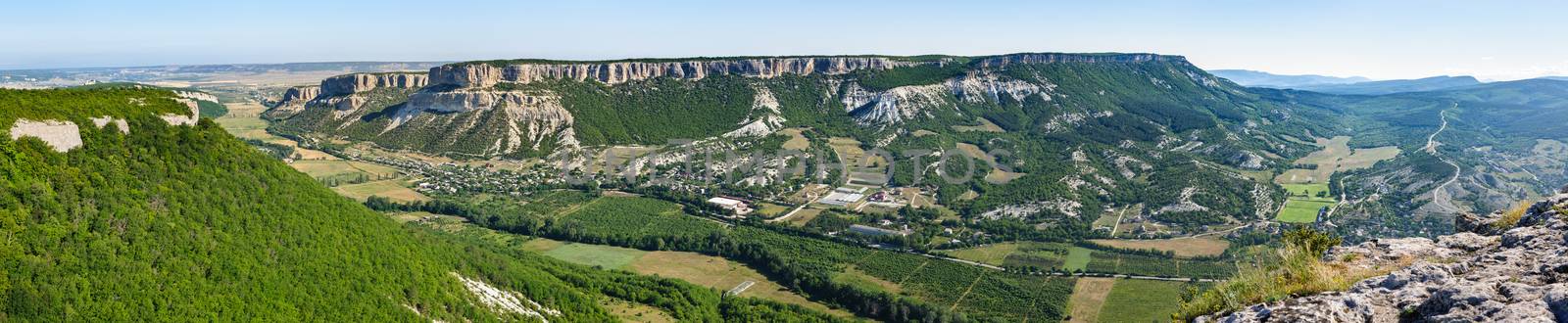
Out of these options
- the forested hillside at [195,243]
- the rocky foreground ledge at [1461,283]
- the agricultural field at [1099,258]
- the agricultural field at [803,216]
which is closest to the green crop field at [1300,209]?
the agricultural field at [1099,258]

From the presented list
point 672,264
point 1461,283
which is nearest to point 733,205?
point 672,264

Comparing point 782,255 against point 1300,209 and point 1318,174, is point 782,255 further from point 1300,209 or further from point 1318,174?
point 1318,174

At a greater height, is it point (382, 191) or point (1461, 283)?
point (1461, 283)

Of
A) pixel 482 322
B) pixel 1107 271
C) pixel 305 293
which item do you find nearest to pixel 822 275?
pixel 1107 271

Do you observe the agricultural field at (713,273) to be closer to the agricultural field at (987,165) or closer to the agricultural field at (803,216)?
the agricultural field at (803,216)

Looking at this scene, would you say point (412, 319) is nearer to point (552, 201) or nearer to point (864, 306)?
point (864, 306)

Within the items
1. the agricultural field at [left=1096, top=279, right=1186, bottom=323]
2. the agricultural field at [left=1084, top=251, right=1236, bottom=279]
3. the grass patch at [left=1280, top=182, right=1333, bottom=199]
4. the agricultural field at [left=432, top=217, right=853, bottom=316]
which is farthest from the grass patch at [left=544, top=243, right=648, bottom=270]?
the grass patch at [left=1280, top=182, right=1333, bottom=199]

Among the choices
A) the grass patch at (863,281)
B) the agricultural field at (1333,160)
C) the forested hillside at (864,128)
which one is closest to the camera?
the grass patch at (863,281)

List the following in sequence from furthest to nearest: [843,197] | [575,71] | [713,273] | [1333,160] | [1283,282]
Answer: [575,71]
[1333,160]
[843,197]
[713,273]
[1283,282]
